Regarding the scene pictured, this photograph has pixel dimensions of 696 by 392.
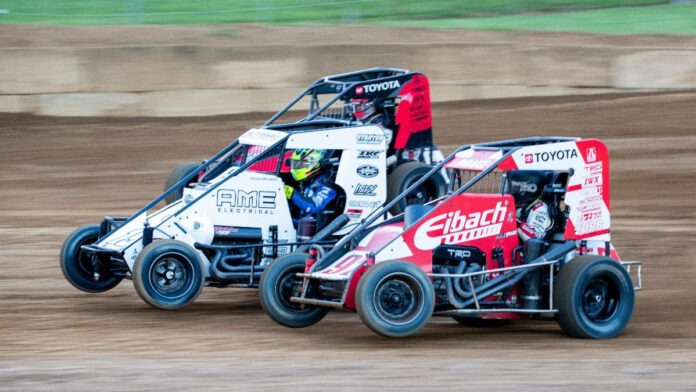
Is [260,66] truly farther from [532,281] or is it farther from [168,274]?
[532,281]

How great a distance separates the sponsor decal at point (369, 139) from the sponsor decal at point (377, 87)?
1.79m

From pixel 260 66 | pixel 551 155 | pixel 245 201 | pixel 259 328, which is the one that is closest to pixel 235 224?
pixel 245 201

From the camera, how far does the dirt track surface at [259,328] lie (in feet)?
27.9

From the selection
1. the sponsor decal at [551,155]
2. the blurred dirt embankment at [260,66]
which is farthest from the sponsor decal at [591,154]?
the blurred dirt embankment at [260,66]

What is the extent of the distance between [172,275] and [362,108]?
3835 millimetres

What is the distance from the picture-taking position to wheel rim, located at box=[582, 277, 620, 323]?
10.1m

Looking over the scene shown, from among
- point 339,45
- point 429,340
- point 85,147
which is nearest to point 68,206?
point 85,147

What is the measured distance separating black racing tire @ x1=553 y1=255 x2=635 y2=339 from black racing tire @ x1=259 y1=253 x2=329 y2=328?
79.5 inches

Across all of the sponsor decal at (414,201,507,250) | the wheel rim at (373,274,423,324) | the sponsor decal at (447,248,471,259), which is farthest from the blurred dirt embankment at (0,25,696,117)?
the wheel rim at (373,274,423,324)

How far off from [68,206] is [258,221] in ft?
21.8

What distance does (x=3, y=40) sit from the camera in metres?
23.2

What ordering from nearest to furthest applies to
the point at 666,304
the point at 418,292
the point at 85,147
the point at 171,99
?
1. the point at 418,292
2. the point at 666,304
3. the point at 85,147
4. the point at 171,99

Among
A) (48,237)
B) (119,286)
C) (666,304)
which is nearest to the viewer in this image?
(666,304)

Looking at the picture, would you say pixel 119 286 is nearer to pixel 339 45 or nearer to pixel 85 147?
pixel 85 147
